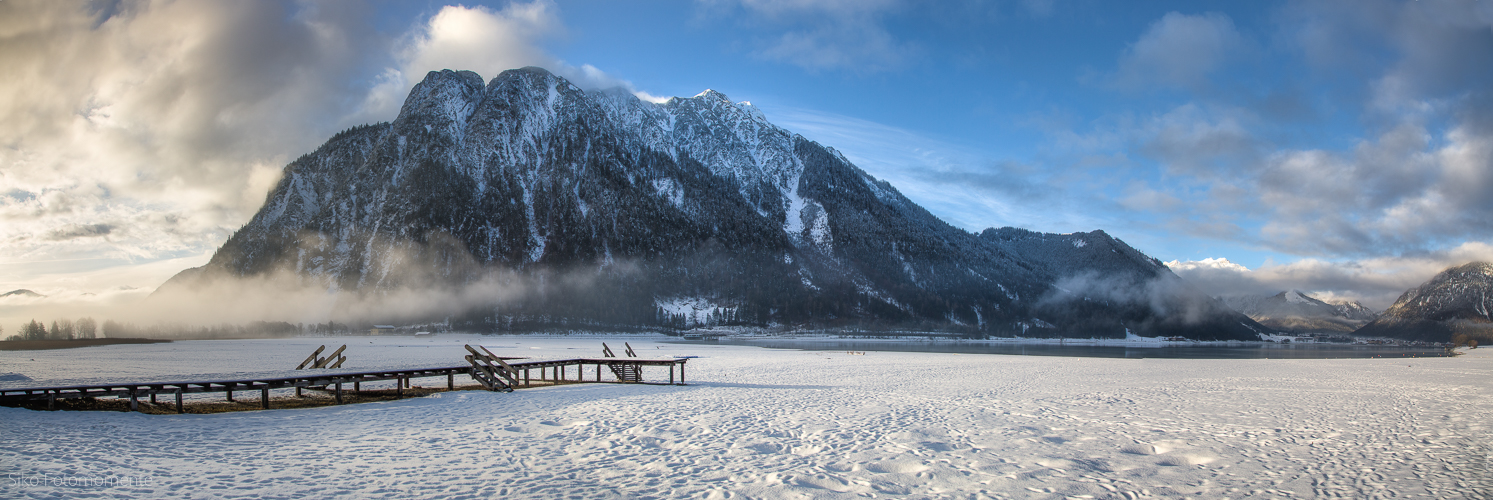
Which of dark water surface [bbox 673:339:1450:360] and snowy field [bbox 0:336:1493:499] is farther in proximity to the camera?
dark water surface [bbox 673:339:1450:360]

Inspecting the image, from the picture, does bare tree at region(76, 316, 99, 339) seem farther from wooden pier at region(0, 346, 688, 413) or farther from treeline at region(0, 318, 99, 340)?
wooden pier at region(0, 346, 688, 413)

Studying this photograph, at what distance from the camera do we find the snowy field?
36.2ft

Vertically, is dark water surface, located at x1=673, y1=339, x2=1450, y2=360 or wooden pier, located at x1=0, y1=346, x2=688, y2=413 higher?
wooden pier, located at x1=0, y1=346, x2=688, y2=413

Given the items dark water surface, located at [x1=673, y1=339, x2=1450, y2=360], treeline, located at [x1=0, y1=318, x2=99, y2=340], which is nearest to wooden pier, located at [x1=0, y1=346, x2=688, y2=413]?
dark water surface, located at [x1=673, y1=339, x2=1450, y2=360]

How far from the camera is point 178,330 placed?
553 ft

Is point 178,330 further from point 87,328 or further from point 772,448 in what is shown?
point 772,448

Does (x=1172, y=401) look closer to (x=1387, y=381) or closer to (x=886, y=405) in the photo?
(x=886, y=405)

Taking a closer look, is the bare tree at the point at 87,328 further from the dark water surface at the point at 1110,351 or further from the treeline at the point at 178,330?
the dark water surface at the point at 1110,351

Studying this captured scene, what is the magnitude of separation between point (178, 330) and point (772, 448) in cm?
21549

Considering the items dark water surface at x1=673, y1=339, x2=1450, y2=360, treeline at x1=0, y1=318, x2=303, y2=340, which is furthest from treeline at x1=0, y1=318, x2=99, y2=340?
dark water surface at x1=673, y1=339, x2=1450, y2=360

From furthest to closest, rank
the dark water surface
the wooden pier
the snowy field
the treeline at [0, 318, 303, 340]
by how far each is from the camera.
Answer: the treeline at [0, 318, 303, 340], the dark water surface, the wooden pier, the snowy field

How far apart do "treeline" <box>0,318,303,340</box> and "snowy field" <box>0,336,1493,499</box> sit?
170891 millimetres

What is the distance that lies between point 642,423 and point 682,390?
9.59 meters

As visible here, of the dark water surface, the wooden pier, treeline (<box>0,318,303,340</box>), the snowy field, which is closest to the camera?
the snowy field
